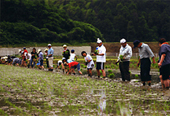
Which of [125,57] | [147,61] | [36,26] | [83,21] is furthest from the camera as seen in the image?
[83,21]

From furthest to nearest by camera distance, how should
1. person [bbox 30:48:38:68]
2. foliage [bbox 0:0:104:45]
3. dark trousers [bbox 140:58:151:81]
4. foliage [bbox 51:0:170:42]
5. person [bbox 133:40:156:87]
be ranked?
foliage [bbox 51:0:170:42], foliage [bbox 0:0:104:45], person [bbox 30:48:38:68], dark trousers [bbox 140:58:151:81], person [bbox 133:40:156:87]

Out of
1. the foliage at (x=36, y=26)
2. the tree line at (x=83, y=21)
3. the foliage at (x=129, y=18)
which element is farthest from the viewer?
the foliage at (x=129, y=18)

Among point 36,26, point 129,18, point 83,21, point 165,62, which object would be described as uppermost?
point 129,18

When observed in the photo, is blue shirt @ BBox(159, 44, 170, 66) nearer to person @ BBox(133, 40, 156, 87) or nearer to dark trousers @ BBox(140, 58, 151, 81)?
person @ BBox(133, 40, 156, 87)

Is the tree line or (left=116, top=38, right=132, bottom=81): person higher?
the tree line

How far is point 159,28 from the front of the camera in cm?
10019

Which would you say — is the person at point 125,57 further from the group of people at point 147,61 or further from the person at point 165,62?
the person at point 165,62

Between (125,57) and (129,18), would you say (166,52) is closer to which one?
(125,57)

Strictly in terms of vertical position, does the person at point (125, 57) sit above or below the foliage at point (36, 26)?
below

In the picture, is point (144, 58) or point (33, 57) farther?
point (33, 57)

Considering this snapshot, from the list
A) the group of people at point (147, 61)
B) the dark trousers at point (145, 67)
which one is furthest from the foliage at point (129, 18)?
the dark trousers at point (145, 67)

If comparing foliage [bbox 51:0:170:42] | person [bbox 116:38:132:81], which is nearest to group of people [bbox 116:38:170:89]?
person [bbox 116:38:132:81]

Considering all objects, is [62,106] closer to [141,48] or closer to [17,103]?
[17,103]

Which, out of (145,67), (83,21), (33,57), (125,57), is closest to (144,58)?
(145,67)
